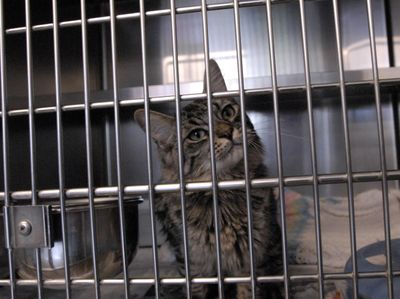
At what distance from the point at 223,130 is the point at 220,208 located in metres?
0.17

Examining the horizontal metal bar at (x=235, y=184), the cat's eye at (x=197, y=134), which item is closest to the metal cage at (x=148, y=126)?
the horizontal metal bar at (x=235, y=184)

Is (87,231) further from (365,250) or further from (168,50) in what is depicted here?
(168,50)

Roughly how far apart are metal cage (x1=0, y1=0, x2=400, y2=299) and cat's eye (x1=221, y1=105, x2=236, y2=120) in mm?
77

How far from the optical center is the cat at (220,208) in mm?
785

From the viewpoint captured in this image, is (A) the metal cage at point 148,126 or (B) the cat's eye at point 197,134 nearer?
(A) the metal cage at point 148,126

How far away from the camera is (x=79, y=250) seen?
0.56m

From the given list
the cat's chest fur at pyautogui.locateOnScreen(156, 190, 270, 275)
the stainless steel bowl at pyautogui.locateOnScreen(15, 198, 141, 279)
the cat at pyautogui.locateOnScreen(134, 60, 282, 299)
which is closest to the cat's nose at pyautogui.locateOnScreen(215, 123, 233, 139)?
the cat at pyautogui.locateOnScreen(134, 60, 282, 299)

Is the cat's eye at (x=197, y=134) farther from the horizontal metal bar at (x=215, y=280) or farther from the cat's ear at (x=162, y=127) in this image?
the horizontal metal bar at (x=215, y=280)

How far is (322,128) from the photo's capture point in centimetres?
134

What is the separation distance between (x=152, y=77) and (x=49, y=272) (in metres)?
0.90

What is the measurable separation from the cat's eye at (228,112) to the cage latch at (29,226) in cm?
52

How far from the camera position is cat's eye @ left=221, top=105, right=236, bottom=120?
92 centimetres

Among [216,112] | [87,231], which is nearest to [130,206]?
[87,231]

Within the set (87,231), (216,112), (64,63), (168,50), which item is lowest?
(87,231)
